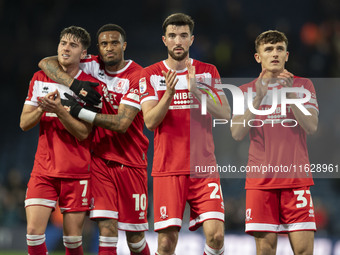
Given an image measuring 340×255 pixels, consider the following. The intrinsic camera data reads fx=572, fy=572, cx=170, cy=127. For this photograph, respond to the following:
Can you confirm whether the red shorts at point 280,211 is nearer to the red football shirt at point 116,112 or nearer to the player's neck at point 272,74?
the player's neck at point 272,74

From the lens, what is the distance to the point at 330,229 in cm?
1066

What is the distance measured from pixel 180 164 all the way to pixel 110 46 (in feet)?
5.11

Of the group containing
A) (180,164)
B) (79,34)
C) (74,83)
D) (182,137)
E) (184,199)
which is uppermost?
(79,34)

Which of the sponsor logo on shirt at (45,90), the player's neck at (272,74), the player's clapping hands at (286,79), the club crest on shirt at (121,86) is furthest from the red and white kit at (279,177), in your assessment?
the sponsor logo on shirt at (45,90)

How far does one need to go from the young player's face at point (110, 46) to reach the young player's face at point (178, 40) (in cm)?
66

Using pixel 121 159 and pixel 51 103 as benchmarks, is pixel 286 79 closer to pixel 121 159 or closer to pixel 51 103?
pixel 121 159

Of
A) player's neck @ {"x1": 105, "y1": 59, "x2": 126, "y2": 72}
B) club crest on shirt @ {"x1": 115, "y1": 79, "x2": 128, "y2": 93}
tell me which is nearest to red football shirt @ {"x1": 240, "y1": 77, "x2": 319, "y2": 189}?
club crest on shirt @ {"x1": 115, "y1": 79, "x2": 128, "y2": 93}

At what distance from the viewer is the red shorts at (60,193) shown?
19.6 ft

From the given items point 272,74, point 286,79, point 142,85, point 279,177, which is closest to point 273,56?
point 272,74

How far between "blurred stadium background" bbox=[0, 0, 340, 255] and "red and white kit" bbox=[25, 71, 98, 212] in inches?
181

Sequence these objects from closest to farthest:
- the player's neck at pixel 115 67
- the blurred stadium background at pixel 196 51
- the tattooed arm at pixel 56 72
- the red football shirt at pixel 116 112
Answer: the tattooed arm at pixel 56 72
the red football shirt at pixel 116 112
the player's neck at pixel 115 67
the blurred stadium background at pixel 196 51

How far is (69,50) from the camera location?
6188 millimetres

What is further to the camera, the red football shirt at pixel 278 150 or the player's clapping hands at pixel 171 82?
the red football shirt at pixel 278 150

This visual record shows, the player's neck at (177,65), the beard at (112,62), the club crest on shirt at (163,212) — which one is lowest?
the club crest on shirt at (163,212)
